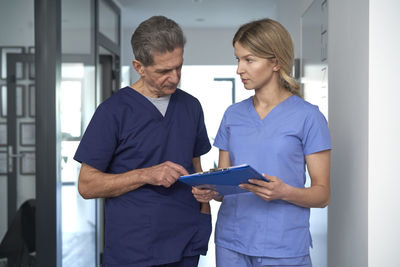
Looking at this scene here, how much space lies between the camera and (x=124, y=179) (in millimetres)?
1326

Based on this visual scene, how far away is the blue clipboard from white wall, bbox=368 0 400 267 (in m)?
0.50

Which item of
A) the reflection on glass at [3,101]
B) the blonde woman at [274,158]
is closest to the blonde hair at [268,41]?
the blonde woman at [274,158]

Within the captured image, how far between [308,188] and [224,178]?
280mm

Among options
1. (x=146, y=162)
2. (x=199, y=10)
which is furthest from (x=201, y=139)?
(x=199, y=10)

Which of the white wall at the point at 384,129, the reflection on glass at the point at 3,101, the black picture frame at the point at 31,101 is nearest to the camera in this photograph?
the white wall at the point at 384,129

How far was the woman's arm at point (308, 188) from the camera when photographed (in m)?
1.21

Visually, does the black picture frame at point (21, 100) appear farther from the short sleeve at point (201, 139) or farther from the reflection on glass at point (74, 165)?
the short sleeve at point (201, 139)

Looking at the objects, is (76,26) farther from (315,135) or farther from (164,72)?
(315,135)

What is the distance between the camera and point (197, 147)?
1.58 m

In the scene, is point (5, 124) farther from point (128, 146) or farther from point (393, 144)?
point (393, 144)

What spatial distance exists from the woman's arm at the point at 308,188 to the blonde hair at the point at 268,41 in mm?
281

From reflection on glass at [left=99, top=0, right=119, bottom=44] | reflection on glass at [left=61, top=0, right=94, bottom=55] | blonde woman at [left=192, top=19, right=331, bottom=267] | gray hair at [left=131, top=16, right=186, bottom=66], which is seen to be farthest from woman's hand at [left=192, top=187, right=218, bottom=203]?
reflection on glass at [left=99, top=0, right=119, bottom=44]

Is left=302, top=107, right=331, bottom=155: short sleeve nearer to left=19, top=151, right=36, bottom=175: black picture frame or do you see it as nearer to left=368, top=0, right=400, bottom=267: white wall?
left=368, top=0, right=400, bottom=267: white wall

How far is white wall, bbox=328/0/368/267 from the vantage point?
1.54 metres
